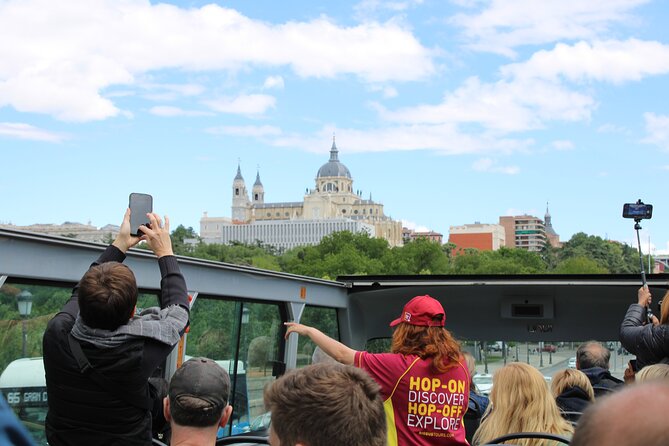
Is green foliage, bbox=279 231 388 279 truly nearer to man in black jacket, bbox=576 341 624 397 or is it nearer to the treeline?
the treeline

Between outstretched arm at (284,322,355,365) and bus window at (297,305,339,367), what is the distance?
5.44 metres

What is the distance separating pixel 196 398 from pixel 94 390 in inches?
24.1

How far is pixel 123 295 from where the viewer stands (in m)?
2.90

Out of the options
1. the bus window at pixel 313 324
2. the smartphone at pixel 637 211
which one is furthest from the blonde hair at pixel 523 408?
the bus window at pixel 313 324

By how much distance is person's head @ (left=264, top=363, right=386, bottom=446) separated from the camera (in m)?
1.61

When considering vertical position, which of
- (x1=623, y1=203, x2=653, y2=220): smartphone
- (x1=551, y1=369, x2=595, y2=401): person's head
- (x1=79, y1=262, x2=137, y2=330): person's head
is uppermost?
(x1=623, y1=203, x2=653, y2=220): smartphone

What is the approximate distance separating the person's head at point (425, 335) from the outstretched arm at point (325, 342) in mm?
174

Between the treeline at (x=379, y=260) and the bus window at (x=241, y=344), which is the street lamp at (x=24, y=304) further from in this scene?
the treeline at (x=379, y=260)

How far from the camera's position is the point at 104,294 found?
2.87 m

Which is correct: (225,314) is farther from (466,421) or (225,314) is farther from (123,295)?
(123,295)

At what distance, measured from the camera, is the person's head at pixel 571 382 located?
Answer: 15.7 ft

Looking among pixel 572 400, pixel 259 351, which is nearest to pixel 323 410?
pixel 572 400

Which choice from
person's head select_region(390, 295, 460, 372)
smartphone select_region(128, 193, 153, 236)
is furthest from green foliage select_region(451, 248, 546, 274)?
smartphone select_region(128, 193, 153, 236)

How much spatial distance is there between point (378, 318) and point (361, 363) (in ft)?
26.7
